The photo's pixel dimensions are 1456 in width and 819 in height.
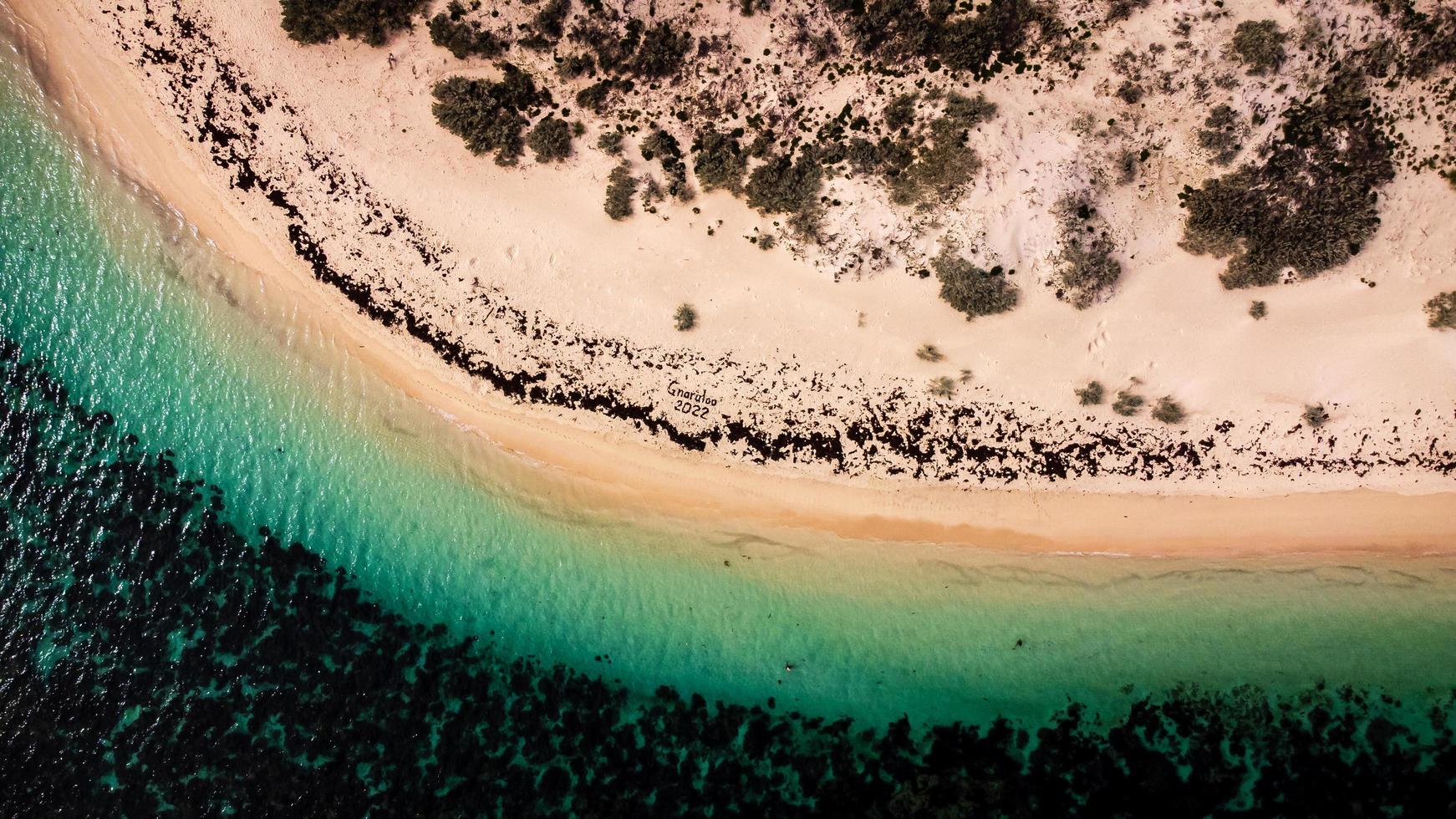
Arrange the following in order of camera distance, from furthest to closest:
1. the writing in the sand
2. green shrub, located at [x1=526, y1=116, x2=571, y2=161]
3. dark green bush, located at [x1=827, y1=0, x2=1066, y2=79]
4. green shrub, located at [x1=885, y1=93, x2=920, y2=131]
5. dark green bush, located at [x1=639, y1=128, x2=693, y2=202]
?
the writing in the sand < green shrub, located at [x1=526, y1=116, x2=571, y2=161] < dark green bush, located at [x1=639, y1=128, x2=693, y2=202] < green shrub, located at [x1=885, y1=93, x2=920, y2=131] < dark green bush, located at [x1=827, y1=0, x2=1066, y2=79]

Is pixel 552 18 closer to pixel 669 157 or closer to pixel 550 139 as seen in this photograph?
pixel 550 139

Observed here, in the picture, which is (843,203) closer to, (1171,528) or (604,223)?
(604,223)

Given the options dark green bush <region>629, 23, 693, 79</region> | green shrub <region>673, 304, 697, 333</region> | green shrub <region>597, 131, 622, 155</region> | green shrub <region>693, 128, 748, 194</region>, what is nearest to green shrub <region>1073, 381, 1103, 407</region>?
green shrub <region>673, 304, 697, 333</region>

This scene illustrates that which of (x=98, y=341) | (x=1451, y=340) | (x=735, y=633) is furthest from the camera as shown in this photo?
(x=98, y=341)

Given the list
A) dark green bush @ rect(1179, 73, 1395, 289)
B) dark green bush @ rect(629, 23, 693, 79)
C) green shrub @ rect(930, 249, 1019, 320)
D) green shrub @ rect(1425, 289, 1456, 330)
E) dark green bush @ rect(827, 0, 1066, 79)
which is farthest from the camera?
dark green bush @ rect(629, 23, 693, 79)

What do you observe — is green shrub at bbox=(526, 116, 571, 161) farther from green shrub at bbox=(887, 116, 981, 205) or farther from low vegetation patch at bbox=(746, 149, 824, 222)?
green shrub at bbox=(887, 116, 981, 205)

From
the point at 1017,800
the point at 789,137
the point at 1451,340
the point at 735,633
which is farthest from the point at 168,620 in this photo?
the point at 1451,340

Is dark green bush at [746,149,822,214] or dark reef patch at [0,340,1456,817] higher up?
dark green bush at [746,149,822,214]
